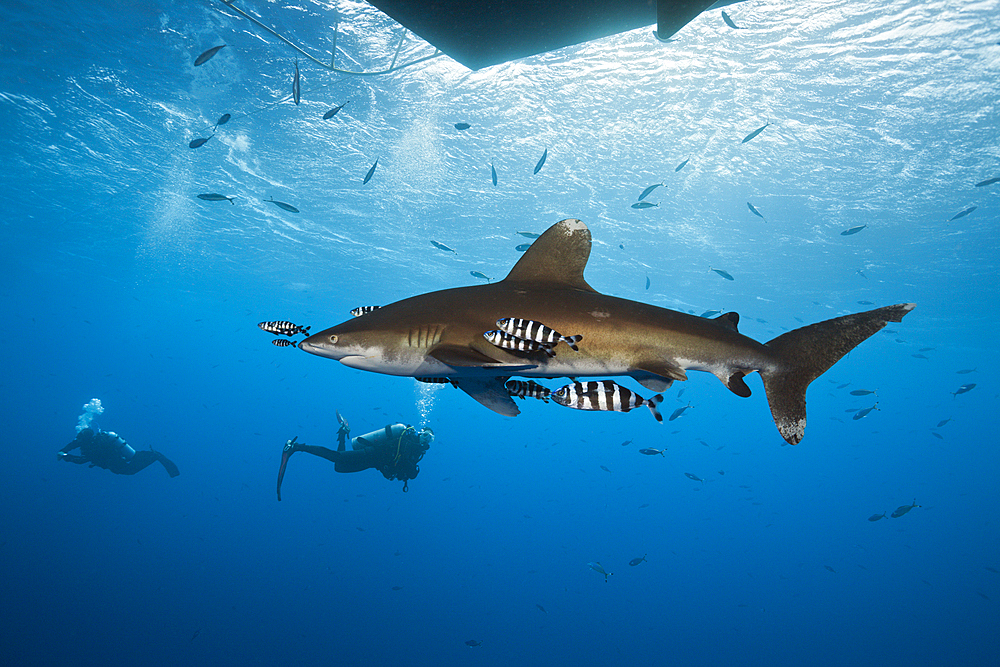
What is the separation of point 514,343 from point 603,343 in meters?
0.47

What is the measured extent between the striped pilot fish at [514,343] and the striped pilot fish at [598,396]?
0.71 ft

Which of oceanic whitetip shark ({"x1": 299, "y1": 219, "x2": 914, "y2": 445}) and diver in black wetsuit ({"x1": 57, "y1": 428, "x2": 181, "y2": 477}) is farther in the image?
diver in black wetsuit ({"x1": 57, "y1": 428, "x2": 181, "y2": 477})

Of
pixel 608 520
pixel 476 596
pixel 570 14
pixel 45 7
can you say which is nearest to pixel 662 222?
pixel 570 14

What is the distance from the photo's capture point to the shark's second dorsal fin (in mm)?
2596

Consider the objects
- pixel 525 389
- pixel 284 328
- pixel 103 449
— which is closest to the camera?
pixel 525 389

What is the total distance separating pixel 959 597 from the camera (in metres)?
60.7

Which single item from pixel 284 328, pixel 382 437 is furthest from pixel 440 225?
pixel 284 328

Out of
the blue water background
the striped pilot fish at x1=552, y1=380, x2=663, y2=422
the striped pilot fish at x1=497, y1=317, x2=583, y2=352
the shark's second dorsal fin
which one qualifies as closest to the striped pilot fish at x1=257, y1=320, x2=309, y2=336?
the shark's second dorsal fin

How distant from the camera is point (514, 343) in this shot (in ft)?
6.42

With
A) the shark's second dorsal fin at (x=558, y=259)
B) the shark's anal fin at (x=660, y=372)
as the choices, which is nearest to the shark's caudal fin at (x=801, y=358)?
the shark's anal fin at (x=660, y=372)

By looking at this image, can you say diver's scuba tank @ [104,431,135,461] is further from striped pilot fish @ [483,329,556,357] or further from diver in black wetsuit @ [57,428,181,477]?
striped pilot fish @ [483,329,556,357]

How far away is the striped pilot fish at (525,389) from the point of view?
7.51 feet

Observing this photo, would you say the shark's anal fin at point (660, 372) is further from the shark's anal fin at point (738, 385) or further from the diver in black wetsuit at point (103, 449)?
the diver in black wetsuit at point (103, 449)

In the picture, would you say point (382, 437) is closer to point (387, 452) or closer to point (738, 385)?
point (387, 452)
